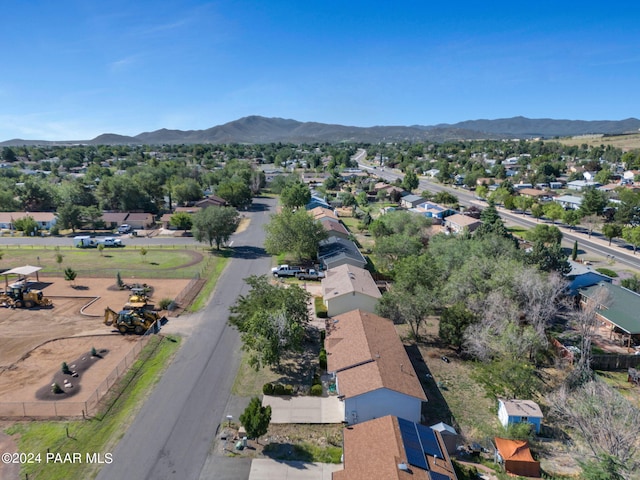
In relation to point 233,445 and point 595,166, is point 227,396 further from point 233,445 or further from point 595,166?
point 595,166

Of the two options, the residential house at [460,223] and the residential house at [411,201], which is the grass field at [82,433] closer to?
the residential house at [460,223]

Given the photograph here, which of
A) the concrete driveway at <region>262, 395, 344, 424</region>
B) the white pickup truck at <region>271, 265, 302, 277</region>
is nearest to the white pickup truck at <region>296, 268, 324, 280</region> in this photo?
the white pickup truck at <region>271, 265, 302, 277</region>

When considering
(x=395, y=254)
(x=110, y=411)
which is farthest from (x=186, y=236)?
(x=110, y=411)

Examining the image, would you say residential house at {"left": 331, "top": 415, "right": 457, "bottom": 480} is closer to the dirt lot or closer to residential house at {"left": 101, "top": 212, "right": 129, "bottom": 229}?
the dirt lot

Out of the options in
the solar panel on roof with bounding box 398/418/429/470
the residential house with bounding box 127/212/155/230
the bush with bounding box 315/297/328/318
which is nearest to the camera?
the solar panel on roof with bounding box 398/418/429/470

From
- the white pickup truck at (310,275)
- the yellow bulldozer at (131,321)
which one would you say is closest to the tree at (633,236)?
the white pickup truck at (310,275)

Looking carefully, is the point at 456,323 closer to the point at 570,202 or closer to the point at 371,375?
the point at 371,375
